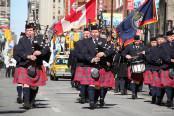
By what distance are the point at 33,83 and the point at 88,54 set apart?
60.8 inches

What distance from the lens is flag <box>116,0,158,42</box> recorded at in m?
23.0

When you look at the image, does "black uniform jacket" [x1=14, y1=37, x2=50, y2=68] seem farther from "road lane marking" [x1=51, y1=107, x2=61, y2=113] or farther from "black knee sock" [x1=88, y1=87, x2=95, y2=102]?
"black knee sock" [x1=88, y1=87, x2=95, y2=102]

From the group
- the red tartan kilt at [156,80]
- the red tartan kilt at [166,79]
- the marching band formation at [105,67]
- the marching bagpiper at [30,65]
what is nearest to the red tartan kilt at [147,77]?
the marching band formation at [105,67]

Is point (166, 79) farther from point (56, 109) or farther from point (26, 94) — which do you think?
point (26, 94)

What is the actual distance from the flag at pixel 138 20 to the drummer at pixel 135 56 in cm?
137

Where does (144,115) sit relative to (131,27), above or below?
below

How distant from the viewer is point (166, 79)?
17.5 m

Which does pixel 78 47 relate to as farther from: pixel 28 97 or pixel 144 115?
pixel 144 115

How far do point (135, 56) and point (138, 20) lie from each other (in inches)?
91.6

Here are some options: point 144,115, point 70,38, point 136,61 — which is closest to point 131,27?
point 136,61

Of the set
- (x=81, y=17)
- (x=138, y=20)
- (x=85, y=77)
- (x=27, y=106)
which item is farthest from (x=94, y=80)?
(x=81, y=17)

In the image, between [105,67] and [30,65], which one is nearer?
[30,65]

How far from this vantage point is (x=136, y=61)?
21.0 metres

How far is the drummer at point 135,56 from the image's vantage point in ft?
68.6
